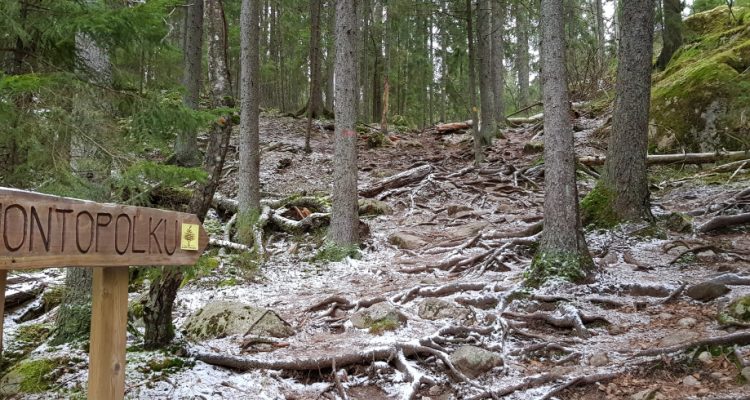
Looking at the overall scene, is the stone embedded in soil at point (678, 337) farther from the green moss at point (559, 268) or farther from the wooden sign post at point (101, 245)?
the wooden sign post at point (101, 245)

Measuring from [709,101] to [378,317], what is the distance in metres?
9.53

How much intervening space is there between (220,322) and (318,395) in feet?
6.29

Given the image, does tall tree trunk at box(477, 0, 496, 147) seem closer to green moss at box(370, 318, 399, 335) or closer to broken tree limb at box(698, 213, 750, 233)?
broken tree limb at box(698, 213, 750, 233)

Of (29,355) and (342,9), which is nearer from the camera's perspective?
(29,355)

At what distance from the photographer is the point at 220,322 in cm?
549

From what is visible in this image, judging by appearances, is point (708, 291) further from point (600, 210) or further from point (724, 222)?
point (724, 222)

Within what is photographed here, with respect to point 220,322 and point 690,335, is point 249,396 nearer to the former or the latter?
point 220,322

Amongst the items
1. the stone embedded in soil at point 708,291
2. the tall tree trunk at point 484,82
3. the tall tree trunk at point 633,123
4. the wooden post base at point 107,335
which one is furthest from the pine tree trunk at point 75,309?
the tall tree trunk at point 484,82

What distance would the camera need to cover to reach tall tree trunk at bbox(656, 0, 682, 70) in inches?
524

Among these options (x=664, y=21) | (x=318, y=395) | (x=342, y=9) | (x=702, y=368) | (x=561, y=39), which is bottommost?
(x=318, y=395)

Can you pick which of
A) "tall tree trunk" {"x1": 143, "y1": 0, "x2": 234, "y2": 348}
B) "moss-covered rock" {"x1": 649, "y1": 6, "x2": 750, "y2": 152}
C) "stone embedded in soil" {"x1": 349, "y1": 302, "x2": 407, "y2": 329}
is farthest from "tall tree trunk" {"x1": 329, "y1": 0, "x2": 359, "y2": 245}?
"moss-covered rock" {"x1": 649, "y1": 6, "x2": 750, "y2": 152}

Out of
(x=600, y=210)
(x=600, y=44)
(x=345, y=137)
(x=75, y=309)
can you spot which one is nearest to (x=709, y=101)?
(x=600, y=210)

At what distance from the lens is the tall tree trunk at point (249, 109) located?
9.52 metres

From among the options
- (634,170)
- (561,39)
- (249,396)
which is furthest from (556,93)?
(249,396)
